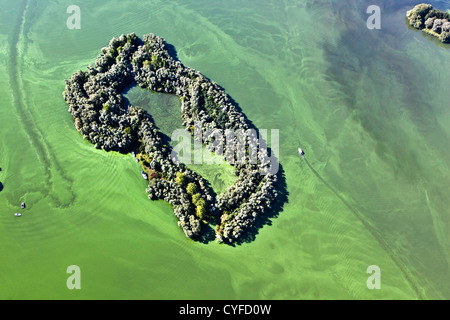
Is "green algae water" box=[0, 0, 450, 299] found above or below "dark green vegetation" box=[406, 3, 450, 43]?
below

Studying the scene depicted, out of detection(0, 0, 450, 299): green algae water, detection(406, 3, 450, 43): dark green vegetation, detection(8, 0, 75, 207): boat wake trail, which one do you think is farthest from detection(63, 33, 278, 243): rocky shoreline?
detection(406, 3, 450, 43): dark green vegetation

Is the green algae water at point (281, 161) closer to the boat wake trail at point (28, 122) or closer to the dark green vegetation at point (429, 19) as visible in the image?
the boat wake trail at point (28, 122)

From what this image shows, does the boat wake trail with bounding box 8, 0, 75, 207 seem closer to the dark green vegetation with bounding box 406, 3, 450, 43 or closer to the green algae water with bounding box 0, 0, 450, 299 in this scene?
the green algae water with bounding box 0, 0, 450, 299

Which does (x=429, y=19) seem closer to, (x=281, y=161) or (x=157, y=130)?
(x=281, y=161)

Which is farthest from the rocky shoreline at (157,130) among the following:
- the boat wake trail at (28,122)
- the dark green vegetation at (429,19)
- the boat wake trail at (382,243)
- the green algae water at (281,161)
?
the dark green vegetation at (429,19)
